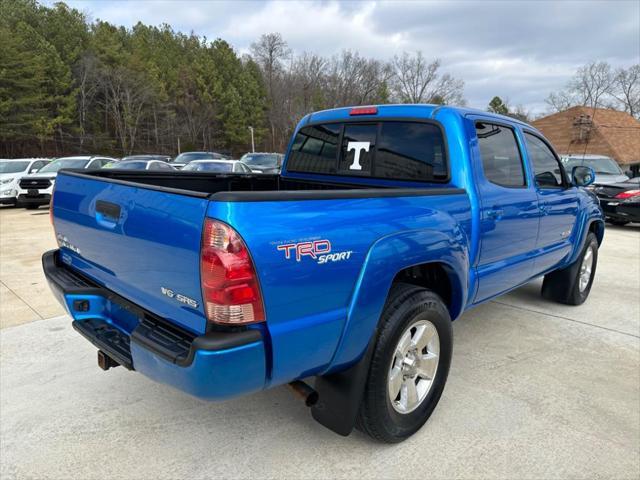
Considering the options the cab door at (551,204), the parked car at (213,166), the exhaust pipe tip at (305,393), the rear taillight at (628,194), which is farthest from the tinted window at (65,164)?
the rear taillight at (628,194)

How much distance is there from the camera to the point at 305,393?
2.31 metres

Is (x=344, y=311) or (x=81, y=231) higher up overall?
(x=81, y=231)

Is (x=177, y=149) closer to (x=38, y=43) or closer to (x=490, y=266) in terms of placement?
(x=38, y=43)

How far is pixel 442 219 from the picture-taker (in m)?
2.64

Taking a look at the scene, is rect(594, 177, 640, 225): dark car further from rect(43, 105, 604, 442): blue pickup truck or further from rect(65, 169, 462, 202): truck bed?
rect(65, 169, 462, 202): truck bed

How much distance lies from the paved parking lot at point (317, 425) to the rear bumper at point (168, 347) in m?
→ 0.69

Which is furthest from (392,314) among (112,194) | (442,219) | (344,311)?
(112,194)

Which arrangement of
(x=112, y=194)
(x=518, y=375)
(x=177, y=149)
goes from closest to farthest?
(x=112, y=194) → (x=518, y=375) → (x=177, y=149)

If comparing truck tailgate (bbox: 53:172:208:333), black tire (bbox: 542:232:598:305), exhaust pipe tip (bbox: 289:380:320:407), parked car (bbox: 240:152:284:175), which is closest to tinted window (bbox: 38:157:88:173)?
parked car (bbox: 240:152:284:175)

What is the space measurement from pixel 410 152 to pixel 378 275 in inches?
56.4

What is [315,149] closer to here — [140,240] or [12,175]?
[140,240]

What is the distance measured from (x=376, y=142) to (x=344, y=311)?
5.93 ft

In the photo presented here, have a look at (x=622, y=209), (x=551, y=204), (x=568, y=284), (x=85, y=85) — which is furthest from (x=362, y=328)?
(x=85, y=85)

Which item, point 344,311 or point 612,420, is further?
point 612,420
